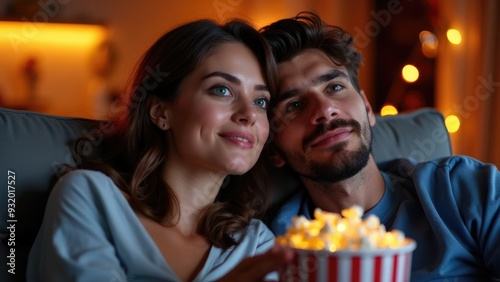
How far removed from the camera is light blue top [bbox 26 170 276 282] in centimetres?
137

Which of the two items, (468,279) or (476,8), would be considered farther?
(476,8)

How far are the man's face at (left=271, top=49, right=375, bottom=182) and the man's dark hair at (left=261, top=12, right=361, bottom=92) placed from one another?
3cm

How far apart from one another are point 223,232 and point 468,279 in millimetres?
640

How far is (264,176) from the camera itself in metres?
1.96

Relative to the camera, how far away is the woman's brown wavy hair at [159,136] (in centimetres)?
165

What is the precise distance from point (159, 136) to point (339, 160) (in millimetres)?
494

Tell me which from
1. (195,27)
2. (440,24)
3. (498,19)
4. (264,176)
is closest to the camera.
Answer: (195,27)

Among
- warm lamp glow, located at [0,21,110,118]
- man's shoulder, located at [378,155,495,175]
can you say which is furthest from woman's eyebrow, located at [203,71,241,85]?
warm lamp glow, located at [0,21,110,118]

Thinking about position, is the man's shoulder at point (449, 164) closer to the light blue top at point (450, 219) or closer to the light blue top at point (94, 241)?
the light blue top at point (450, 219)

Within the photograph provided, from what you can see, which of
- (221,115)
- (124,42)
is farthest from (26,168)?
(124,42)

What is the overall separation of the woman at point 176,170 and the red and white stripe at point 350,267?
469mm

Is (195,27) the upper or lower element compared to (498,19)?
upper

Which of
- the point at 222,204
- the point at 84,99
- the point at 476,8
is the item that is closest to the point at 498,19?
the point at 476,8

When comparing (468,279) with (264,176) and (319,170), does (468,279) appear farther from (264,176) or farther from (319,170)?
(264,176)
